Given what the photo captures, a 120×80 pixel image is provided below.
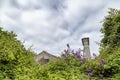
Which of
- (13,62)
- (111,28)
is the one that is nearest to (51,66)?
(13,62)

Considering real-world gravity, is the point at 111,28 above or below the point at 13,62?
above

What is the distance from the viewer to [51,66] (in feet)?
27.1

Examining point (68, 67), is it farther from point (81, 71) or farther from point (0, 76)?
point (0, 76)

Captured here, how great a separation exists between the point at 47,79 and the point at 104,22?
26.0ft

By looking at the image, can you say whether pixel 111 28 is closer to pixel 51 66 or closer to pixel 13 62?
pixel 51 66

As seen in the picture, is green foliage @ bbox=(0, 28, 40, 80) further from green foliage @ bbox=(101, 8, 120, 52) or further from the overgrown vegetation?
green foliage @ bbox=(101, 8, 120, 52)

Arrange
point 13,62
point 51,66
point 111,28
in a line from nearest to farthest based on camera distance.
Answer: point 13,62 → point 51,66 → point 111,28

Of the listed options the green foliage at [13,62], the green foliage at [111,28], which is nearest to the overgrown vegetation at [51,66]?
the green foliage at [13,62]

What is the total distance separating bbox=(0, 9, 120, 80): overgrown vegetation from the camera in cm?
716

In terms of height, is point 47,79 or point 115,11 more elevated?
point 115,11

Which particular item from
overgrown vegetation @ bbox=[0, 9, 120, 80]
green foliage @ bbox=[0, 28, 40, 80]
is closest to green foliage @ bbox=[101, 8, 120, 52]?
overgrown vegetation @ bbox=[0, 9, 120, 80]

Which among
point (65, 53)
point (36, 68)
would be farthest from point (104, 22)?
point (36, 68)

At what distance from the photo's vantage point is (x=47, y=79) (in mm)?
7062

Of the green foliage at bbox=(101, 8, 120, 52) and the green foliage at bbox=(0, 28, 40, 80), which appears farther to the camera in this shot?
the green foliage at bbox=(101, 8, 120, 52)
